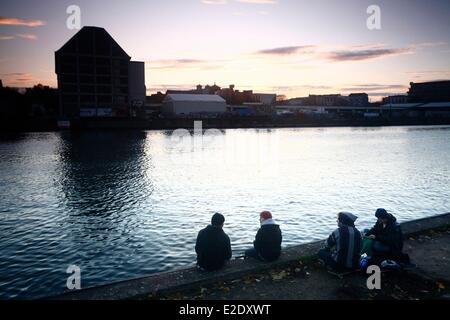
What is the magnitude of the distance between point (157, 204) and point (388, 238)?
1298 centimetres

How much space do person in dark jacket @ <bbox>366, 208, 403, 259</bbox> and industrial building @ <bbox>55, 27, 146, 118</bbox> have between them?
93.8 metres

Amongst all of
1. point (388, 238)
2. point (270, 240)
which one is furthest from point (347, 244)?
point (270, 240)

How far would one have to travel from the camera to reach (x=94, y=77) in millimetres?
94688

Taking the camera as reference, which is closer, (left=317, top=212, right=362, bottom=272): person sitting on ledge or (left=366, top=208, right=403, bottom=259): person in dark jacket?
(left=317, top=212, right=362, bottom=272): person sitting on ledge

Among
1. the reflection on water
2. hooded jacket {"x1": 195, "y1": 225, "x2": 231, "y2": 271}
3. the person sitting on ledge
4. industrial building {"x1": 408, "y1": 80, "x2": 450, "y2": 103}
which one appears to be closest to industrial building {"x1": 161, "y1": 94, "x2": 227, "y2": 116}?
the reflection on water

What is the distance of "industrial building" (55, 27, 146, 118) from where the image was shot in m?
91.2

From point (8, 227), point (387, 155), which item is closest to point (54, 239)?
point (8, 227)

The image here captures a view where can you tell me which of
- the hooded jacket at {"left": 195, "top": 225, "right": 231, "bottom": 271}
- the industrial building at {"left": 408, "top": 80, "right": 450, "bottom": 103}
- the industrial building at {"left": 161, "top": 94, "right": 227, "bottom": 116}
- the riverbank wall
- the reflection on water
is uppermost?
the industrial building at {"left": 408, "top": 80, "right": 450, "bottom": 103}

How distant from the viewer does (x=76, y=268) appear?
1070cm

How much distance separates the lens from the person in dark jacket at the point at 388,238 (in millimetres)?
8274

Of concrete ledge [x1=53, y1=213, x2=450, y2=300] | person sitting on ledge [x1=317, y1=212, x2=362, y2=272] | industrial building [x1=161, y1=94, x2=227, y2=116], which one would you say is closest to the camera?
concrete ledge [x1=53, y1=213, x2=450, y2=300]

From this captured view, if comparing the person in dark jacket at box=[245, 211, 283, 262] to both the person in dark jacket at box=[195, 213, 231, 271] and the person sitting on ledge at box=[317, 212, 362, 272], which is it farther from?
the person sitting on ledge at box=[317, 212, 362, 272]

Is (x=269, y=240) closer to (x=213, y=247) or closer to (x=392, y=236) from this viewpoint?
(x=213, y=247)
